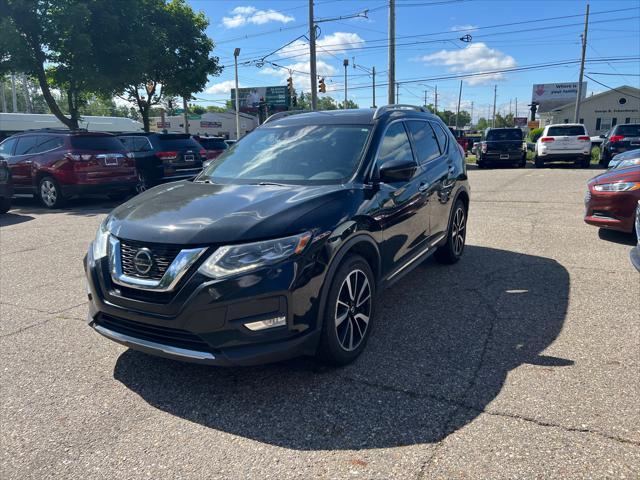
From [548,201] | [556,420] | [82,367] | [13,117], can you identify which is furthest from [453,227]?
[13,117]

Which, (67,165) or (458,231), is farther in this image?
(67,165)

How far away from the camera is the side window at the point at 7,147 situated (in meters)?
12.0

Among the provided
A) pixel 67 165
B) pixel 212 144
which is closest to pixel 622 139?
pixel 212 144

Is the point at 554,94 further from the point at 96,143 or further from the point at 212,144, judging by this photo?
the point at 96,143

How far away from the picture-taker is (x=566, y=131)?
2041 cm

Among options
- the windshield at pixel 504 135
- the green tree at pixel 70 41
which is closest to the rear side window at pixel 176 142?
the green tree at pixel 70 41

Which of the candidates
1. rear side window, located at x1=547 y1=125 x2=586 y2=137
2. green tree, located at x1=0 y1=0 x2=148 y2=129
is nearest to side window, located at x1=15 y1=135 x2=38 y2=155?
green tree, located at x1=0 y1=0 x2=148 y2=129

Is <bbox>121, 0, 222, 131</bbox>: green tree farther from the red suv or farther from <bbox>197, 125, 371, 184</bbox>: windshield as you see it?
<bbox>197, 125, 371, 184</bbox>: windshield

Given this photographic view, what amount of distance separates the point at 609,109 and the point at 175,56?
5266 centimetres

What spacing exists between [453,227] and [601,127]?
6204 centimetres

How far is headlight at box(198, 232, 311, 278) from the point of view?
2.80 m

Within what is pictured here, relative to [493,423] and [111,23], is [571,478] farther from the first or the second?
[111,23]

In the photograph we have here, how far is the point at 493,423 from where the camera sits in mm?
2756

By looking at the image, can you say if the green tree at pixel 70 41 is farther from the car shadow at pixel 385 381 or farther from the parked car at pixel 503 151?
the car shadow at pixel 385 381
